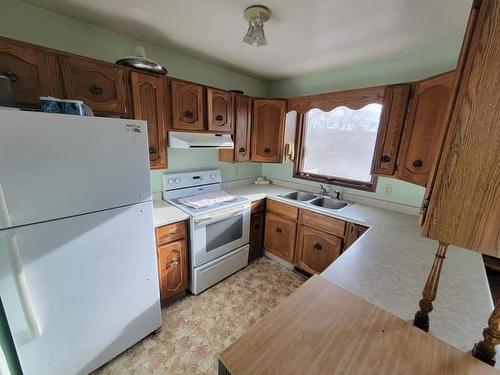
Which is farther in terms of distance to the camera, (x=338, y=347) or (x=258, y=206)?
(x=258, y=206)

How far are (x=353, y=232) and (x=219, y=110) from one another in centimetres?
175

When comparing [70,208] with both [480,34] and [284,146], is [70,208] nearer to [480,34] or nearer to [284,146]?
[480,34]

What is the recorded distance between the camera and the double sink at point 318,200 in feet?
7.86

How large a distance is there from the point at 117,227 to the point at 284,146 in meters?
1.98

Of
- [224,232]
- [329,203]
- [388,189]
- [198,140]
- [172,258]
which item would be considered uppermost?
[198,140]

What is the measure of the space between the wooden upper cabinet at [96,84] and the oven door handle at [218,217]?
40.3 inches

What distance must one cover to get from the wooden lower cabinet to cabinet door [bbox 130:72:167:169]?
0.57 metres

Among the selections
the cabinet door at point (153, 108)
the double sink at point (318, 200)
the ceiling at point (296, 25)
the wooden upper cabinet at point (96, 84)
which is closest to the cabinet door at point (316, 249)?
the double sink at point (318, 200)

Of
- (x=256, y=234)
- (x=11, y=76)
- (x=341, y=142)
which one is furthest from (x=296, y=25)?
(x=256, y=234)

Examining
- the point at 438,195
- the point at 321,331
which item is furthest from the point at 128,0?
the point at 321,331

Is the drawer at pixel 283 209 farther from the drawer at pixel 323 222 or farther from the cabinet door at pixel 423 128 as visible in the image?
the cabinet door at pixel 423 128

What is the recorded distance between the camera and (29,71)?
121 cm

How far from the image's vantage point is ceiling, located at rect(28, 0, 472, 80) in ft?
4.18

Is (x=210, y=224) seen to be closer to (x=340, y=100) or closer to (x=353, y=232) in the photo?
(x=353, y=232)
